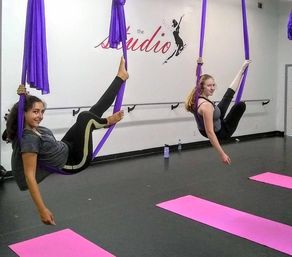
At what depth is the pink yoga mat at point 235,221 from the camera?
3029 millimetres

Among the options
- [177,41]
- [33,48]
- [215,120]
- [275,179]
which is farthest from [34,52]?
[177,41]

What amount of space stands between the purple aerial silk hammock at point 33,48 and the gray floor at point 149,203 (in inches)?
54.5

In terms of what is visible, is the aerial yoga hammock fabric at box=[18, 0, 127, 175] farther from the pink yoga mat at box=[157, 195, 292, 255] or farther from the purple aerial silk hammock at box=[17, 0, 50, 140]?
the pink yoga mat at box=[157, 195, 292, 255]

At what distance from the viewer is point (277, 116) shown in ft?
28.6

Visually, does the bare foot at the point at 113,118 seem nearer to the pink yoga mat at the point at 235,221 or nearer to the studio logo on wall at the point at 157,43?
the pink yoga mat at the point at 235,221

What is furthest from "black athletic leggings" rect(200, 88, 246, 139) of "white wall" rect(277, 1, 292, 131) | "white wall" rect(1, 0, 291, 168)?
"white wall" rect(277, 1, 292, 131)

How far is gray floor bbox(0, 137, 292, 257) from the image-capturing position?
2.92 metres

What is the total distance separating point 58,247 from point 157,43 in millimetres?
4155

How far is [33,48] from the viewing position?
204cm

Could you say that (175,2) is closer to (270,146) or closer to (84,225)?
(270,146)

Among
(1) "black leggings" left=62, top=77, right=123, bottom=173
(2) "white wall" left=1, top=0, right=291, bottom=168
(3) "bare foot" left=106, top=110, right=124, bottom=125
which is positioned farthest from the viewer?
(2) "white wall" left=1, top=0, right=291, bottom=168

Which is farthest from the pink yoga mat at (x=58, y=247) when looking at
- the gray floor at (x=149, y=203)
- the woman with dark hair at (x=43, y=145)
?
the woman with dark hair at (x=43, y=145)

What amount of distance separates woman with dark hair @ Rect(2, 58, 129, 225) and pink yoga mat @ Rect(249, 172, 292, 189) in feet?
9.76

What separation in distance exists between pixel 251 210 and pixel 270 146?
3.84m
